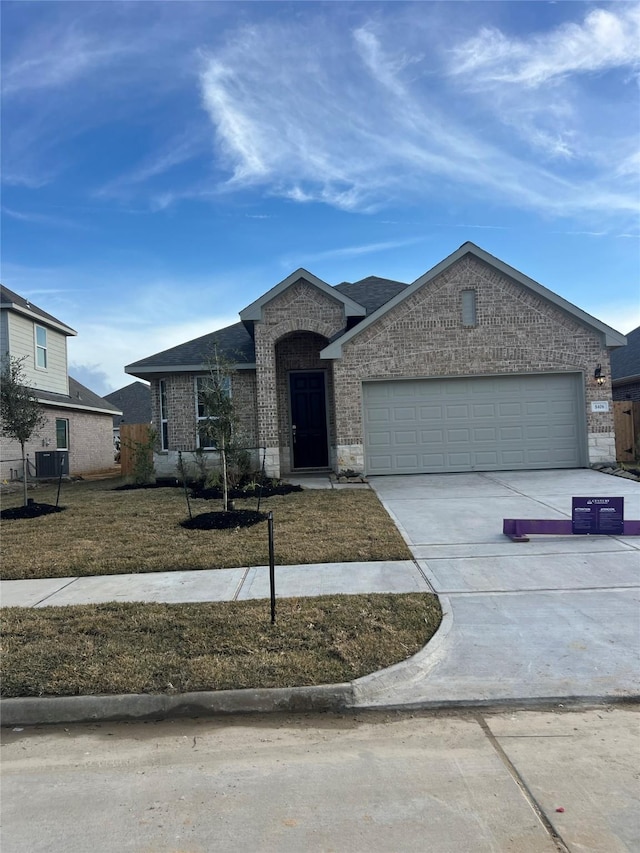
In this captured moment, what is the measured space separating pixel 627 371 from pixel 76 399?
22.5 m

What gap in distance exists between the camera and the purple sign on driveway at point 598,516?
7.94 meters

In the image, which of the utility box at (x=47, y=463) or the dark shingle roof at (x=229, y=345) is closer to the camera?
the dark shingle roof at (x=229, y=345)

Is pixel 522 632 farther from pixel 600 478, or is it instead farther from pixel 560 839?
pixel 600 478

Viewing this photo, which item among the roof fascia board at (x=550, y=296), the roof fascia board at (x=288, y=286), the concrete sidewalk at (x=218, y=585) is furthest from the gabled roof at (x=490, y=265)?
the concrete sidewalk at (x=218, y=585)

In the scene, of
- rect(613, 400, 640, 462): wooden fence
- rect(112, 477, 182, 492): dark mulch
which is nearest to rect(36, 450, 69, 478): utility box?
→ rect(112, 477, 182, 492): dark mulch

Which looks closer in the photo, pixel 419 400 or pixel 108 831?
pixel 108 831

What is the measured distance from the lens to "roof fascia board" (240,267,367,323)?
14758mm

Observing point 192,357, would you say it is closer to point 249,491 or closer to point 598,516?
point 249,491

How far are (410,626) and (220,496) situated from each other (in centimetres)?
796

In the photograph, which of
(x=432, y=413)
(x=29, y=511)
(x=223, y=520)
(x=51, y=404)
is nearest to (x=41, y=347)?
(x=51, y=404)

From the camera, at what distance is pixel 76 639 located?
4855 mm

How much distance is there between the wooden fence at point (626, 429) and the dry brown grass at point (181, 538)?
10226mm

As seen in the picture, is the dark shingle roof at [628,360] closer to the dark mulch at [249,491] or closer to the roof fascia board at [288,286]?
the roof fascia board at [288,286]

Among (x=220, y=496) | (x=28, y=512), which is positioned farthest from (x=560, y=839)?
(x=28, y=512)
